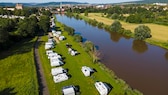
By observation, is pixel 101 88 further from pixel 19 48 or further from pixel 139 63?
pixel 19 48

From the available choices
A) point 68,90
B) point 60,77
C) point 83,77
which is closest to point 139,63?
point 83,77

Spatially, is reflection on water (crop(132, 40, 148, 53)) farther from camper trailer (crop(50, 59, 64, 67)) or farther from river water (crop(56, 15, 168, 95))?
camper trailer (crop(50, 59, 64, 67))

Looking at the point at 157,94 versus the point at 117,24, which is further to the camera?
the point at 117,24

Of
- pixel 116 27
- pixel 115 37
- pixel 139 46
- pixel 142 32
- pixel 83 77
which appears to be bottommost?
pixel 139 46

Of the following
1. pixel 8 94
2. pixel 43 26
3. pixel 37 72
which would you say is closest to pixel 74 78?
pixel 37 72

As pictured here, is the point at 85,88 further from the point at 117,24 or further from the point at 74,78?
the point at 117,24

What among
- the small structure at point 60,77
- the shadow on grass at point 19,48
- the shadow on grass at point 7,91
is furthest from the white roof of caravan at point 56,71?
the shadow on grass at point 19,48
